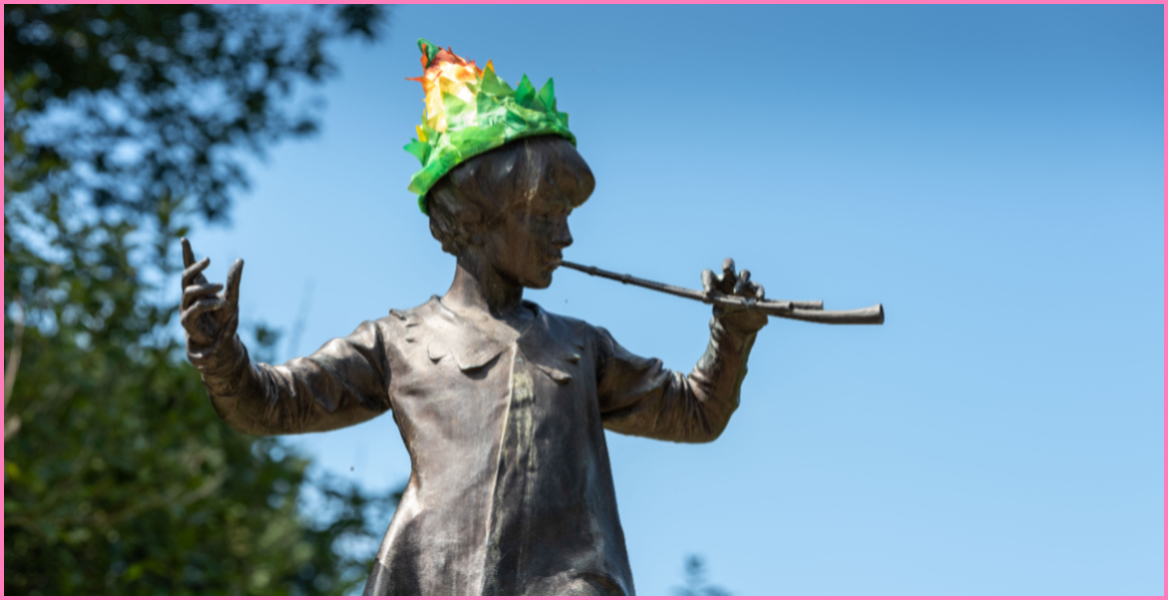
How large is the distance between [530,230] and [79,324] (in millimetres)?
6350

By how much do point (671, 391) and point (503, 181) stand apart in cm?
88

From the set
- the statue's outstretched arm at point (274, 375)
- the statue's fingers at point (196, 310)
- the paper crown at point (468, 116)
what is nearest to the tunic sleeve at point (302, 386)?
the statue's outstretched arm at point (274, 375)

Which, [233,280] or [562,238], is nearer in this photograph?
[233,280]

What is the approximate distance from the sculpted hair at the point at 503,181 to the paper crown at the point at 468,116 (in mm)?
32

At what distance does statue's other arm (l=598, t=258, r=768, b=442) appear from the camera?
4492 mm

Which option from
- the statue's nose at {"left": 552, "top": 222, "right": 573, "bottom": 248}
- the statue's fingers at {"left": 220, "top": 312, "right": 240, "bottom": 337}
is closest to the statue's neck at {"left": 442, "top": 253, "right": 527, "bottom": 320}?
the statue's nose at {"left": 552, "top": 222, "right": 573, "bottom": 248}

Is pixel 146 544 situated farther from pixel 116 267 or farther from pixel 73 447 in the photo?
pixel 116 267

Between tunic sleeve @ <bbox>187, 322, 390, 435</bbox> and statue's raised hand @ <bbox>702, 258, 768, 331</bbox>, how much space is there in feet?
3.41

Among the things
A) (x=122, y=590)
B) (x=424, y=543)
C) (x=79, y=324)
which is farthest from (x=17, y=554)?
(x=424, y=543)

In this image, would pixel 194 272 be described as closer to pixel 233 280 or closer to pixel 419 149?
pixel 233 280

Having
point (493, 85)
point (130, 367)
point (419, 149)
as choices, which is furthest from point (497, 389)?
point (130, 367)

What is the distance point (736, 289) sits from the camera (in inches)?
169

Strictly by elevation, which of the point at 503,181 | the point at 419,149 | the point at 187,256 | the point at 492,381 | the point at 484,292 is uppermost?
the point at 419,149

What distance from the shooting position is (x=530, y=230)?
433 cm
